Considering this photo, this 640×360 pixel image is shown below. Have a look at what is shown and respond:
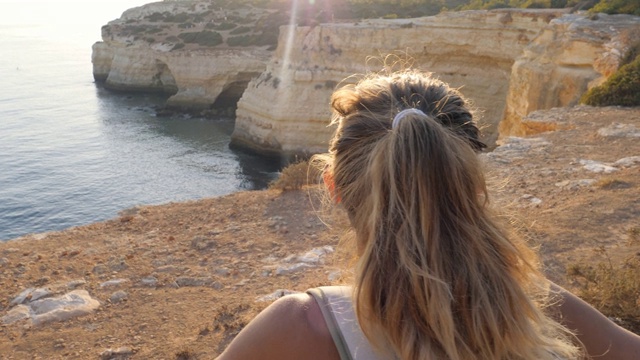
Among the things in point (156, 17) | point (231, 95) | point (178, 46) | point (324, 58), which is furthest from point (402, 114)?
point (156, 17)

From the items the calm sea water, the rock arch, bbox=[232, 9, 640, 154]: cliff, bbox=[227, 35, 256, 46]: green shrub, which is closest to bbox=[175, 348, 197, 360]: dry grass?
bbox=[232, 9, 640, 154]: cliff

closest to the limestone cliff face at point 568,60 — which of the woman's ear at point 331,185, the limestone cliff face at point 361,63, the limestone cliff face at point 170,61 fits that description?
the limestone cliff face at point 361,63

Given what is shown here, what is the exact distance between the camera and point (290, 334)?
1265mm

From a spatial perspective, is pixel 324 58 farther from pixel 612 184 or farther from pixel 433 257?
pixel 433 257

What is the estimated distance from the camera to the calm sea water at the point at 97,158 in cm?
1933

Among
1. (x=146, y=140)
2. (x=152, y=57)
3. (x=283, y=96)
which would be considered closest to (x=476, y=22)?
(x=283, y=96)

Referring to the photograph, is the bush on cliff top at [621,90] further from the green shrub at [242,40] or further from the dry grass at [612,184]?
the green shrub at [242,40]

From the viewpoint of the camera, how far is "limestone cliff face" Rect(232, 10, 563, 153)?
2070cm

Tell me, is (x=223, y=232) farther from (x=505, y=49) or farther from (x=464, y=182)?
(x=505, y=49)

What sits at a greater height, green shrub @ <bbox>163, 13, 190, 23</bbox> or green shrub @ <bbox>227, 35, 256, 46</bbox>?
green shrub @ <bbox>163, 13, 190, 23</bbox>

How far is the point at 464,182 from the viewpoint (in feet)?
4.29

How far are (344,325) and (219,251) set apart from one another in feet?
18.9

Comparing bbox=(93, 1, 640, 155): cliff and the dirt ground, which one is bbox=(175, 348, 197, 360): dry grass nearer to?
the dirt ground

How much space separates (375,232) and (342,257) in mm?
426
